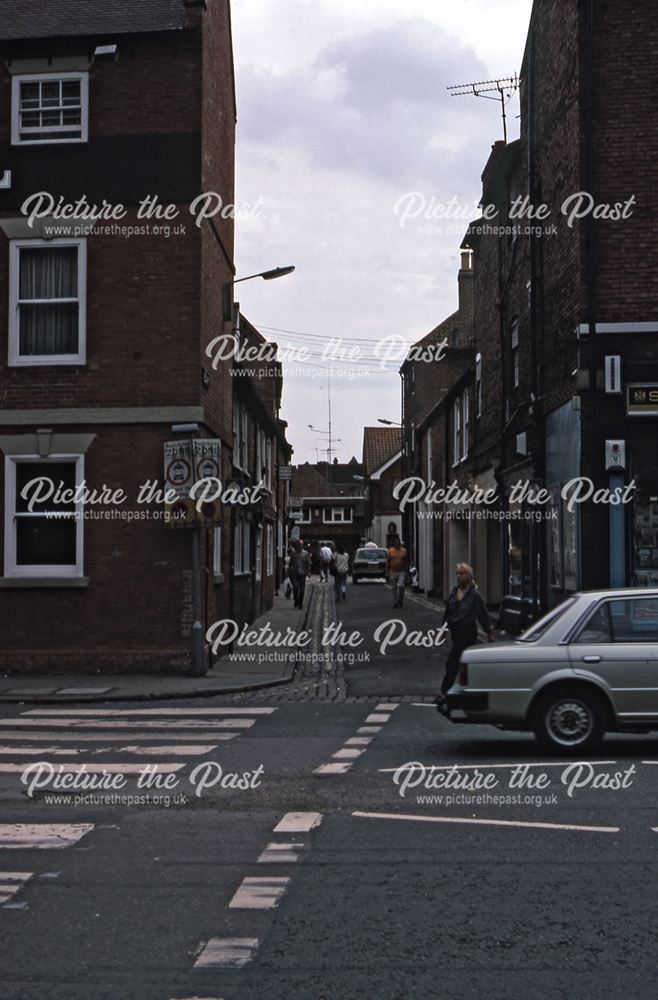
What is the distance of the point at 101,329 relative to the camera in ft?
63.7

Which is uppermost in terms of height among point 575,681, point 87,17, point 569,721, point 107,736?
point 87,17

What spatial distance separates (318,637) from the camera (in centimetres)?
2698

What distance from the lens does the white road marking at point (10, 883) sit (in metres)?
6.49

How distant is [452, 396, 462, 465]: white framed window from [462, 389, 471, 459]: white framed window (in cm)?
63

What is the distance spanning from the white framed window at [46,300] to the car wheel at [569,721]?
10.9 metres

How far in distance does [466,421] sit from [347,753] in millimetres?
22735

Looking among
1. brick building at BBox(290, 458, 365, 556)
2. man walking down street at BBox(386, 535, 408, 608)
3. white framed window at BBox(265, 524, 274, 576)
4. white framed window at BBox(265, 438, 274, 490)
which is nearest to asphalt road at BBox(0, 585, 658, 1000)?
man walking down street at BBox(386, 535, 408, 608)

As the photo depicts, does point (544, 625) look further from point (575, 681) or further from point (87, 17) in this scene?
point (87, 17)

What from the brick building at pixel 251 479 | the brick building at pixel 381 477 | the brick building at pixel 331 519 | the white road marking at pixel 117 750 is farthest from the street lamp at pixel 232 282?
the brick building at pixel 331 519

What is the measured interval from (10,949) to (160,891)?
1120 mm

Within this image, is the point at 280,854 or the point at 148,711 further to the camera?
the point at 148,711

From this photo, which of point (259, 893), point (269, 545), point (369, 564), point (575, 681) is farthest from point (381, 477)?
point (259, 893)

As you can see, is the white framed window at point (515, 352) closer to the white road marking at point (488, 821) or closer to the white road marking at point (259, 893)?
the white road marking at point (488, 821)

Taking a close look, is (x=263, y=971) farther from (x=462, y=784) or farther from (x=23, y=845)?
(x=462, y=784)
